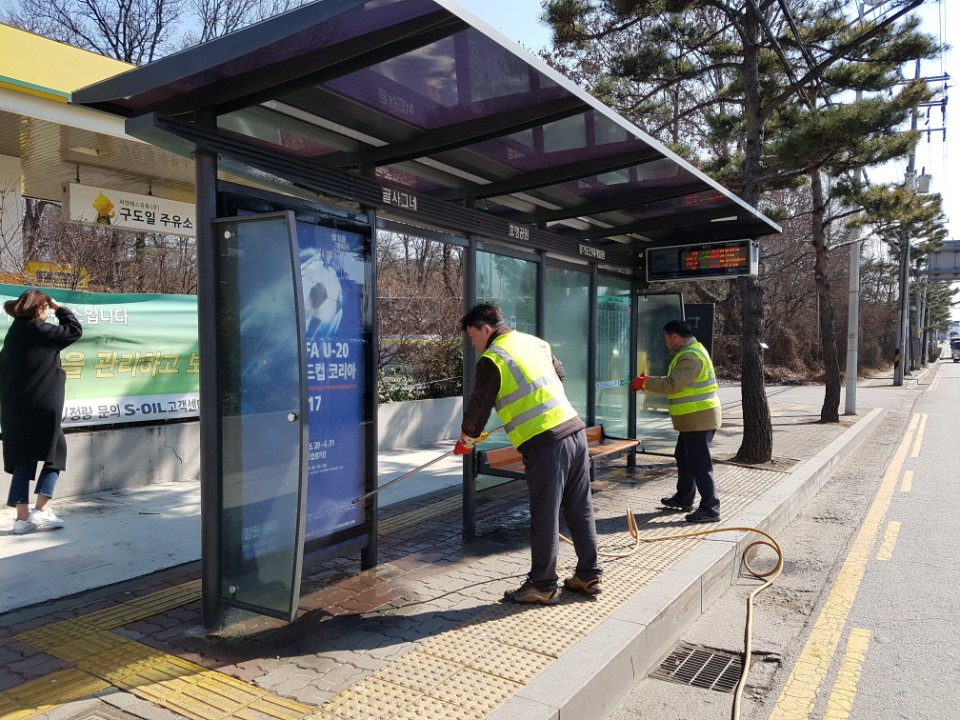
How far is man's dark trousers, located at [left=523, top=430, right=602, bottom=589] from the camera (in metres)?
4.36

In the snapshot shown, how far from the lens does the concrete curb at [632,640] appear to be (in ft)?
10.4

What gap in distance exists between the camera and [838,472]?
10414 millimetres

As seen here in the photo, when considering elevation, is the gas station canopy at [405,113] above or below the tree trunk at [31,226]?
below

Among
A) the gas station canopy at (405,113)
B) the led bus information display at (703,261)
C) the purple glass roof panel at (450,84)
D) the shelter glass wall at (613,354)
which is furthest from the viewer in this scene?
the shelter glass wall at (613,354)

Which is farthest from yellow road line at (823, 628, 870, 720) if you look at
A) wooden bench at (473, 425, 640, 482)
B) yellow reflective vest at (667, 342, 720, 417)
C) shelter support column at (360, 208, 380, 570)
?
shelter support column at (360, 208, 380, 570)

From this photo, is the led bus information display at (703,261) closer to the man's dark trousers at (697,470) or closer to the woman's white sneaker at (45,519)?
the man's dark trousers at (697,470)

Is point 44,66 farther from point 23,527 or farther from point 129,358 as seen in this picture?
point 23,527

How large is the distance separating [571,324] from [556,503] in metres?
3.84

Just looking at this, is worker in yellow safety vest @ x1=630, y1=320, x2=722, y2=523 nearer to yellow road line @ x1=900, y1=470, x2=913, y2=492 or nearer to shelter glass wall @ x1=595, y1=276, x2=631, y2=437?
shelter glass wall @ x1=595, y1=276, x2=631, y2=437

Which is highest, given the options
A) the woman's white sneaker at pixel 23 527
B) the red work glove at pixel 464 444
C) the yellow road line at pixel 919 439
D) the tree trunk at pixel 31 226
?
the tree trunk at pixel 31 226

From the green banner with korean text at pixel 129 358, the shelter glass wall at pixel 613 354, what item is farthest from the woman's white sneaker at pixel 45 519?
the shelter glass wall at pixel 613 354

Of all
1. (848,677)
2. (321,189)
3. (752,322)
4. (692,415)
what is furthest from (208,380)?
(752,322)

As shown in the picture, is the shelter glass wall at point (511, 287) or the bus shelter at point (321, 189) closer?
the bus shelter at point (321, 189)

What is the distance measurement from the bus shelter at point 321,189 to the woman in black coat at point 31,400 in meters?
2.41
